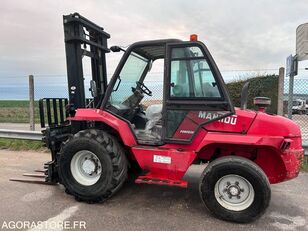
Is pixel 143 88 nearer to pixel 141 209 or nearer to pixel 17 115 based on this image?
pixel 141 209

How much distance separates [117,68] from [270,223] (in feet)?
9.47

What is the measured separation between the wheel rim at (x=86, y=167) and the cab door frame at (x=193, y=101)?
Result: 1.06 metres

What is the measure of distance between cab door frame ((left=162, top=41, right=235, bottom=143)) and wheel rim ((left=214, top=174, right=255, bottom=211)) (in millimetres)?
696

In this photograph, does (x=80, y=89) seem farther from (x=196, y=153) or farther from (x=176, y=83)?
(x=196, y=153)

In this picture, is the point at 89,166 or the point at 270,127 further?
the point at 89,166

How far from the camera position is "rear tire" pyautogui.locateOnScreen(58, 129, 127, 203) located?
14.6ft

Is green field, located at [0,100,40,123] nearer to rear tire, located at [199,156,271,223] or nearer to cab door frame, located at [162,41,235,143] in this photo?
cab door frame, located at [162,41,235,143]

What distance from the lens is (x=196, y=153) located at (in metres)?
4.29

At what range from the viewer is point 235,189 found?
4047 mm

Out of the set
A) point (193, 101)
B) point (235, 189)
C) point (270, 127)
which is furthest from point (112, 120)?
point (270, 127)

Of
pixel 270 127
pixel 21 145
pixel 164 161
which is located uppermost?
pixel 270 127

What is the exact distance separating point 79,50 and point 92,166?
1855 millimetres

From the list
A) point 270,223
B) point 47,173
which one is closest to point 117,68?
point 47,173

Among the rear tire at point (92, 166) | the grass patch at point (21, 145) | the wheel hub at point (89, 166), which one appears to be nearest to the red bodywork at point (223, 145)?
the rear tire at point (92, 166)
